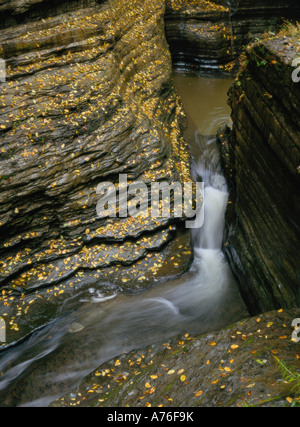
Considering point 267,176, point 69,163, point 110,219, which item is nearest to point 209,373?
point 267,176

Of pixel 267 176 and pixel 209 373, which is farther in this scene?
pixel 267 176

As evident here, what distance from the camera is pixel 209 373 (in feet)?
15.6

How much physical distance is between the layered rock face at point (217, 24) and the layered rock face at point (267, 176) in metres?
9.23

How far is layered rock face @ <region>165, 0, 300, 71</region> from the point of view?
16016mm

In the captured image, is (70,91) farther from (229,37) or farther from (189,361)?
(229,37)

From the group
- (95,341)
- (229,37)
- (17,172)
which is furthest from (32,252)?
(229,37)

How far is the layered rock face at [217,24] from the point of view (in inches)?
631

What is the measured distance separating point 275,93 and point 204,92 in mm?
9383

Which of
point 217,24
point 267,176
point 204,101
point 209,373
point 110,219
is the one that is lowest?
point 209,373

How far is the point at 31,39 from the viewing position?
9.20 meters

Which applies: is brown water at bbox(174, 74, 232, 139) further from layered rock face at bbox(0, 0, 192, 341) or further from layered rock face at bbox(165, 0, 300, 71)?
layered rock face at bbox(0, 0, 192, 341)

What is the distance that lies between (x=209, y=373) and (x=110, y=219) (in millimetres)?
5004

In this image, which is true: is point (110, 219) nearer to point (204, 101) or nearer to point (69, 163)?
point (69, 163)

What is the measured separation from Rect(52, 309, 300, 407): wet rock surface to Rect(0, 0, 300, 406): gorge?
2.0 inches
